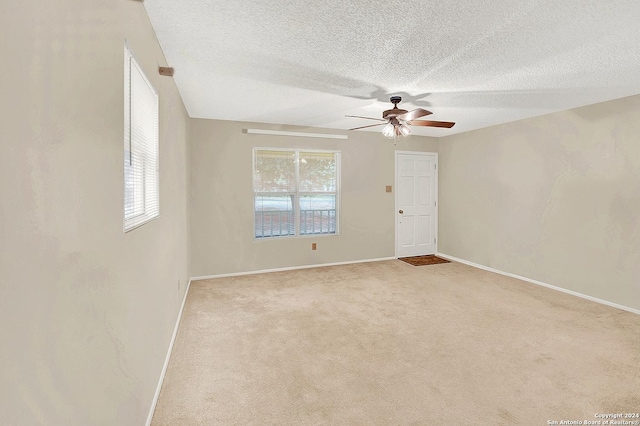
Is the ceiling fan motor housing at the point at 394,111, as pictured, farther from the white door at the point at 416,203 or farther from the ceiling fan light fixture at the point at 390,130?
the white door at the point at 416,203

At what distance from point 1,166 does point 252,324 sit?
2.79 m

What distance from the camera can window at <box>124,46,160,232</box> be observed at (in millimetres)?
1588

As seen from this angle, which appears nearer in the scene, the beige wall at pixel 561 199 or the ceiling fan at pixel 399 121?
the ceiling fan at pixel 399 121

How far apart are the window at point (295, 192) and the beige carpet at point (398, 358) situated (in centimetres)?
141

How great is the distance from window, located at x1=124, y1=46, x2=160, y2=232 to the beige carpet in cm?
126

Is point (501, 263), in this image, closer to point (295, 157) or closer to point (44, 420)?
point (295, 157)

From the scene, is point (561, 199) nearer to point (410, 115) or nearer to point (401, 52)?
point (410, 115)

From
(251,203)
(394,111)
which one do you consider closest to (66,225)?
(394,111)

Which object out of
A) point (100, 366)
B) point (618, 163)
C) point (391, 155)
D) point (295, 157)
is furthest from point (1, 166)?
point (391, 155)

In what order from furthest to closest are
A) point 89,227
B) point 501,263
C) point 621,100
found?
point 501,263, point 621,100, point 89,227

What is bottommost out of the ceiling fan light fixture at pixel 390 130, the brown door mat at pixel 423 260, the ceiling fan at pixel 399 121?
the brown door mat at pixel 423 260

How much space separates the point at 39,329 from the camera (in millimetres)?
742

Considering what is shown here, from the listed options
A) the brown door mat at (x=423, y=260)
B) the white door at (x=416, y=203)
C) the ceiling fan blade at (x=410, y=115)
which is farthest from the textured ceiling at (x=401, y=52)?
the brown door mat at (x=423, y=260)

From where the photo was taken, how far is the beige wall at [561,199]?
352 centimetres
